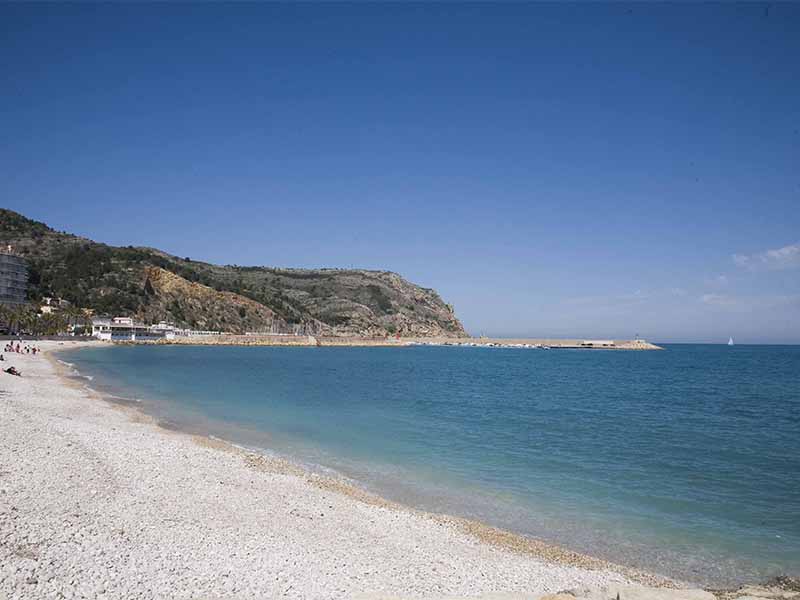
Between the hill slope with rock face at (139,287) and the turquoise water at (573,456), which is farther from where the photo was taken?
the hill slope with rock face at (139,287)

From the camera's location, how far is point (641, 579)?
8.78 meters

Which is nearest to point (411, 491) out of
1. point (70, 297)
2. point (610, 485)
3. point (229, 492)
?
point (229, 492)

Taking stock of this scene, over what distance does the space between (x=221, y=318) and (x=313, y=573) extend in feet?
487

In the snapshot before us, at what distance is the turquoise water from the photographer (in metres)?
10.9

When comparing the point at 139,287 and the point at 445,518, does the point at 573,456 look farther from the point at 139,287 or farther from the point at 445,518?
the point at 139,287

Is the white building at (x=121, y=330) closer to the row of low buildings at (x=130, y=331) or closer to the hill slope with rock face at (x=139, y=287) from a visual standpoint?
the row of low buildings at (x=130, y=331)

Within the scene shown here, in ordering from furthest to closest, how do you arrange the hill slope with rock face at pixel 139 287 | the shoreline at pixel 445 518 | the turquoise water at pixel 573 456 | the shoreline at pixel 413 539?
the hill slope with rock face at pixel 139 287, the turquoise water at pixel 573 456, the shoreline at pixel 445 518, the shoreline at pixel 413 539

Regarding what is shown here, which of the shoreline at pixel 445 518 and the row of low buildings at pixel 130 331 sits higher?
the row of low buildings at pixel 130 331

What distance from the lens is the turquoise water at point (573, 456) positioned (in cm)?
1090

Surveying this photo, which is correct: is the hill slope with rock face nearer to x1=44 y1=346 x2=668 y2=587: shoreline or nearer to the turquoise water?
the turquoise water

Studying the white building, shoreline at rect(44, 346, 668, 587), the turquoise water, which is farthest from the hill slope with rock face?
shoreline at rect(44, 346, 668, 587)

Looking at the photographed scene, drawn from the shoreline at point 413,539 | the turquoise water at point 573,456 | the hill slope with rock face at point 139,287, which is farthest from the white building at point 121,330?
the shoreline at point 413,539

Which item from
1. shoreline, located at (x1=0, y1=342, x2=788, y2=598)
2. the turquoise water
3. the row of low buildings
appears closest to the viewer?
shoreline, located at (x1=0, y1=342, x2=788, y2=598)

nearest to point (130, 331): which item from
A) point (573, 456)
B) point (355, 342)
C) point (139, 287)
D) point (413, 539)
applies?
point (139, 287)
